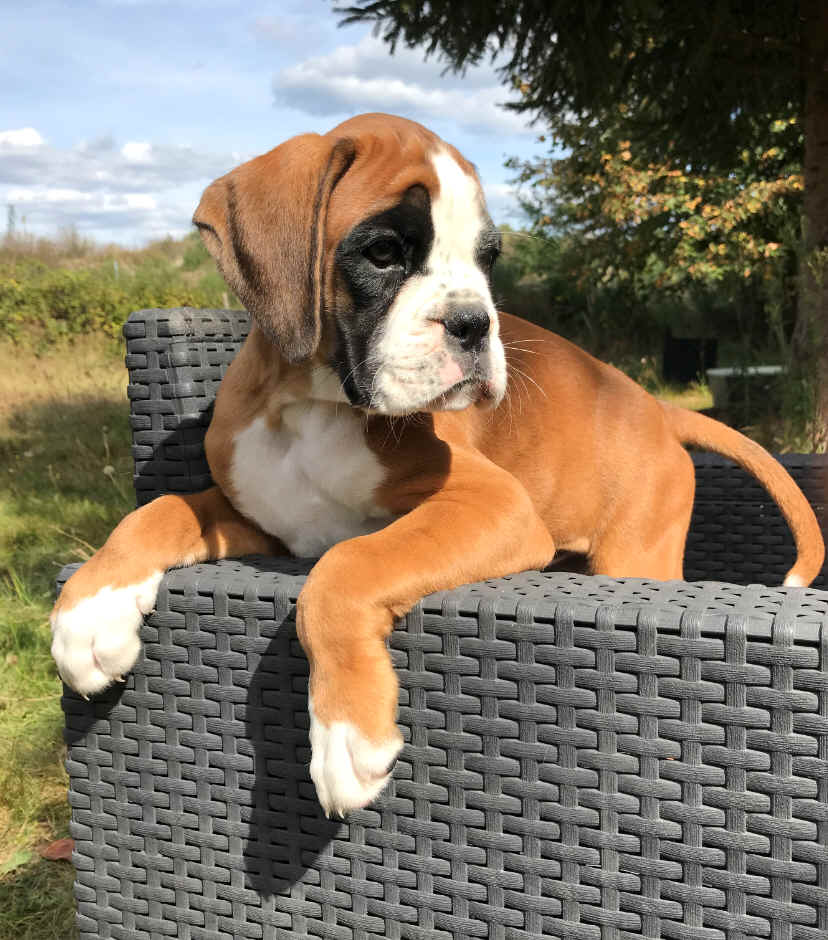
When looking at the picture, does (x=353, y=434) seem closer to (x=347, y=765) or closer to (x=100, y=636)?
(x=100, y=636)

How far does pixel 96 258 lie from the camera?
654 inches

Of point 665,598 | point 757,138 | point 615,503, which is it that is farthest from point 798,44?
point 665,598

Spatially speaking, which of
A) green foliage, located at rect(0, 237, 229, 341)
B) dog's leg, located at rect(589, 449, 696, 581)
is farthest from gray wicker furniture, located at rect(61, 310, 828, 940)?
green foliage, located at rect(0, 237, 229, 341)

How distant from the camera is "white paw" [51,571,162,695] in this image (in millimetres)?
1683

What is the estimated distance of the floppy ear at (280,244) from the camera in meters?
1.85

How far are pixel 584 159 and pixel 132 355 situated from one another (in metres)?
11.9

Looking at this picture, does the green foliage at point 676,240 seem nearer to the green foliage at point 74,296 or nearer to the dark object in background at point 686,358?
the dark object in background at point 686,358

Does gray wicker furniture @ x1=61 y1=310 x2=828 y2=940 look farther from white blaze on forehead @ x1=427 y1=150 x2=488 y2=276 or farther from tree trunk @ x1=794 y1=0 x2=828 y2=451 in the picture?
tree trunk @ x1=794 y1=0 x2=828 y2=451

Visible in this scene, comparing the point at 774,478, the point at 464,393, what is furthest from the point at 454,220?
the point at 774,478

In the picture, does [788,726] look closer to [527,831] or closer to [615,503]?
[527,831]

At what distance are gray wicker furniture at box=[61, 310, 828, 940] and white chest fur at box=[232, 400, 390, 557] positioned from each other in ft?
0.79

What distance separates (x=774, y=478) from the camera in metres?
2.60

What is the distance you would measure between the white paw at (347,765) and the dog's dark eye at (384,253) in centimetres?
90

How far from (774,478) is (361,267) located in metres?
1.35
